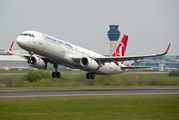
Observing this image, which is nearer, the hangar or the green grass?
the green grass

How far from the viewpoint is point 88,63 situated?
42344 millimetres

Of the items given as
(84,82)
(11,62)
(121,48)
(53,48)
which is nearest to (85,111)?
(53,48)

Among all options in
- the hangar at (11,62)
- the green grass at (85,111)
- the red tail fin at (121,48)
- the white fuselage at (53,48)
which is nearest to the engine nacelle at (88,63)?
the white fuselage at (53,48)

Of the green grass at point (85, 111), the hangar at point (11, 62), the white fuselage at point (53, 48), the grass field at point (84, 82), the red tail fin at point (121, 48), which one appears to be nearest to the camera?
the green grass at point (85, 111)

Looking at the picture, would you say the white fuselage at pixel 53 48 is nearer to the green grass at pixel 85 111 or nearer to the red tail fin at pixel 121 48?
the red tail fin at pixel 121 48

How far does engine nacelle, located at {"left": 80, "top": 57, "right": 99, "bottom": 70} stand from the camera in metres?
42.5

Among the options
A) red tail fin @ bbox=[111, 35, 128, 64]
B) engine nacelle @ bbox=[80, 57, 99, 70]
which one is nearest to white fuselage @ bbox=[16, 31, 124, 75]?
engine nacelle @ bbox=[80, 57, 99, 70]

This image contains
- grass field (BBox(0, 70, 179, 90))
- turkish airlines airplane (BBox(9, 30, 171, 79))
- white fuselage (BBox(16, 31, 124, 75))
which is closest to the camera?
white fuselage (BBox(16, 31, 124, 75))

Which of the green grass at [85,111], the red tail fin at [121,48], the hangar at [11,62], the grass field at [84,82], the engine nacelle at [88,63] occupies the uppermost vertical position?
the hangar at [11,62]

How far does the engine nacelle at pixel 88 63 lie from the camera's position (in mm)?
42500

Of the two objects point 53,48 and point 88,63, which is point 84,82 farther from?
point 53,48

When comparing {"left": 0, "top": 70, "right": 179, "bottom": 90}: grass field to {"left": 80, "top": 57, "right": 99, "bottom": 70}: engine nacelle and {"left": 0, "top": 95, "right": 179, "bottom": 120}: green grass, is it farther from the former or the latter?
{"left": 0, "top": 95, "right": 179, "bottom": 120}: green grass

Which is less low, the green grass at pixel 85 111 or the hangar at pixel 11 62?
the hangar at pixel 11 62

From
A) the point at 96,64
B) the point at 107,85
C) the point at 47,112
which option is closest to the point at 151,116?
the point at 47,112
